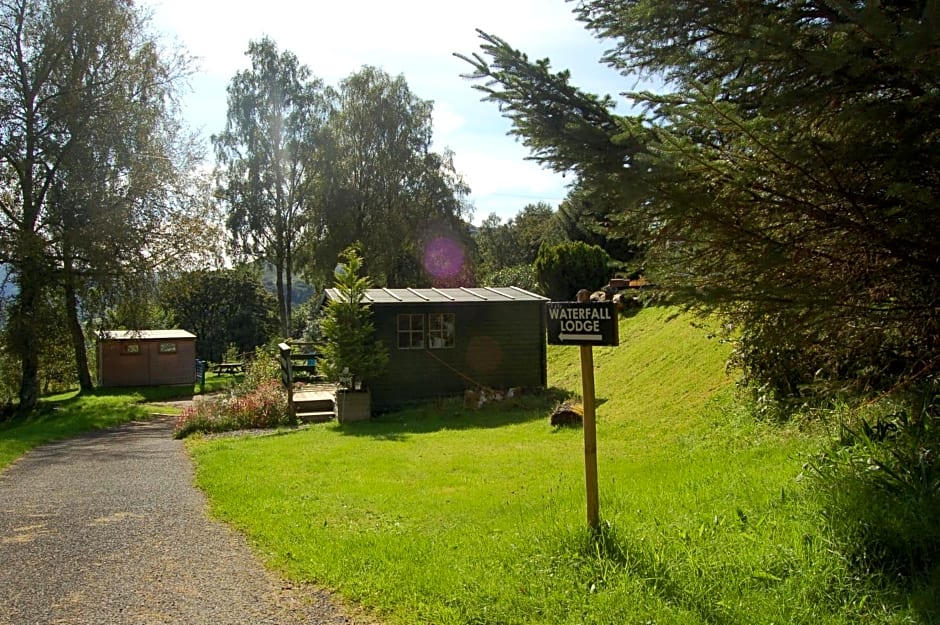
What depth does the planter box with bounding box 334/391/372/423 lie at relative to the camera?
49.3 feet

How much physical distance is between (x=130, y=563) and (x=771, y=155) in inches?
197

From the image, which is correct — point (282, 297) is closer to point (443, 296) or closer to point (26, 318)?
point (26, 318)

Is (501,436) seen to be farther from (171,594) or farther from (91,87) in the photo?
(91,87)

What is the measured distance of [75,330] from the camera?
82.6 feet

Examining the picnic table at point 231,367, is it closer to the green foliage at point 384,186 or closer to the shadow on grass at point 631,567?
the green foliage at point 384,186

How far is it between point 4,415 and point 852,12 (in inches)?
906

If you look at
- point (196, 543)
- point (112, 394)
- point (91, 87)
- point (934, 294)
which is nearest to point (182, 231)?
point (91, 87)

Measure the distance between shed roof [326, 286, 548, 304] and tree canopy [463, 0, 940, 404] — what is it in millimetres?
11960

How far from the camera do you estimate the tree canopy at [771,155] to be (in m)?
3.63

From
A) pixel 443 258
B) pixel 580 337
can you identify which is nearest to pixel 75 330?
pixel 443 258

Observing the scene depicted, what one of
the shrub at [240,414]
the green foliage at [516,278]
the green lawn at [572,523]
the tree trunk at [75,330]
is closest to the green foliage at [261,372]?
the shrub at [240,414]

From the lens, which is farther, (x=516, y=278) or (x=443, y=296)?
(x=516, y=278)

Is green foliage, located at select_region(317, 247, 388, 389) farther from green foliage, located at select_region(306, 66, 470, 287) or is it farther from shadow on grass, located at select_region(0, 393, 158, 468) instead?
green foliage, located at select_region(306, 66, 470, 287)

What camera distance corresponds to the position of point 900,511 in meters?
4.04
